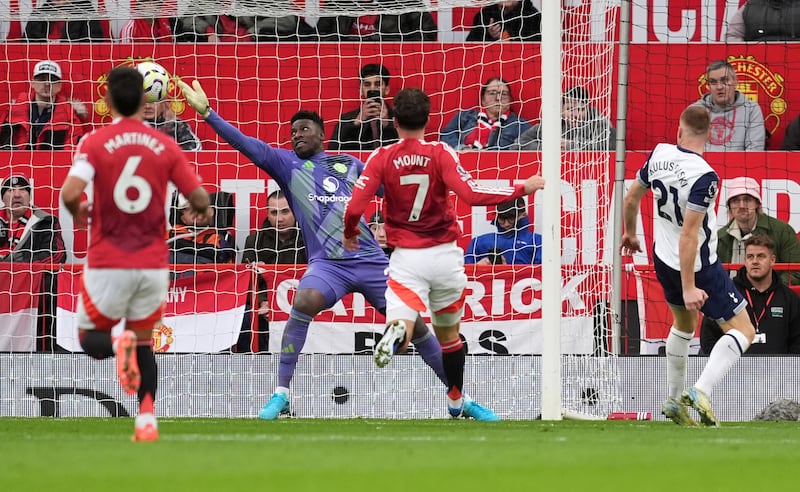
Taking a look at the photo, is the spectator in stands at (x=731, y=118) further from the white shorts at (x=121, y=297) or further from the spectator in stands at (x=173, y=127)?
the white shorts at (x=121, y=297)

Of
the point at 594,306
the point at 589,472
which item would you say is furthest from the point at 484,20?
the point at 589,472

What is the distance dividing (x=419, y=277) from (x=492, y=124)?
4.99m

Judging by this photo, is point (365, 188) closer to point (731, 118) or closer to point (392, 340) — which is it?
point (392, 340)

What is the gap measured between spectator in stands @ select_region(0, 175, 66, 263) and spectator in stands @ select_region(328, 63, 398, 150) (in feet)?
9.54

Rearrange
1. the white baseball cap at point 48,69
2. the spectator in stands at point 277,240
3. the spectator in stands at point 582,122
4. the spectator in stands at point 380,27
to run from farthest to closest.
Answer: the spectator in stands at point 380,27 < the white baseball cap at point 48,69 < the spectator in stands at point 277,240 < the spectator in stands at point 582,122

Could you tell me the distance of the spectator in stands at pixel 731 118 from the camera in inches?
529

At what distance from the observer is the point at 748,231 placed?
41.1ft

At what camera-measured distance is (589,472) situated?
512 cm

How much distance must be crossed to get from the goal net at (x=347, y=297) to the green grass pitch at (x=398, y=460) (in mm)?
3203

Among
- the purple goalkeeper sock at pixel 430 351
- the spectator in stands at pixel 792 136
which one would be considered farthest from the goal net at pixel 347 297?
Result: the spectator in stands at pixel 792 136

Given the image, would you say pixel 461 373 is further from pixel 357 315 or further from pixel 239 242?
pixel 239 242

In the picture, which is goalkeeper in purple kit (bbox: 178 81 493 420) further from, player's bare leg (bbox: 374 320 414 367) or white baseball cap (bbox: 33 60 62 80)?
white baseball cap (bbox: 33 60 62 80)

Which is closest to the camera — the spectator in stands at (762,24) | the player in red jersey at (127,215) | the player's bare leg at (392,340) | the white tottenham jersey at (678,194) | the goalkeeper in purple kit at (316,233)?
the player in red jersey at (127,215)

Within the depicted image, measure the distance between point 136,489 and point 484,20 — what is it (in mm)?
10425
